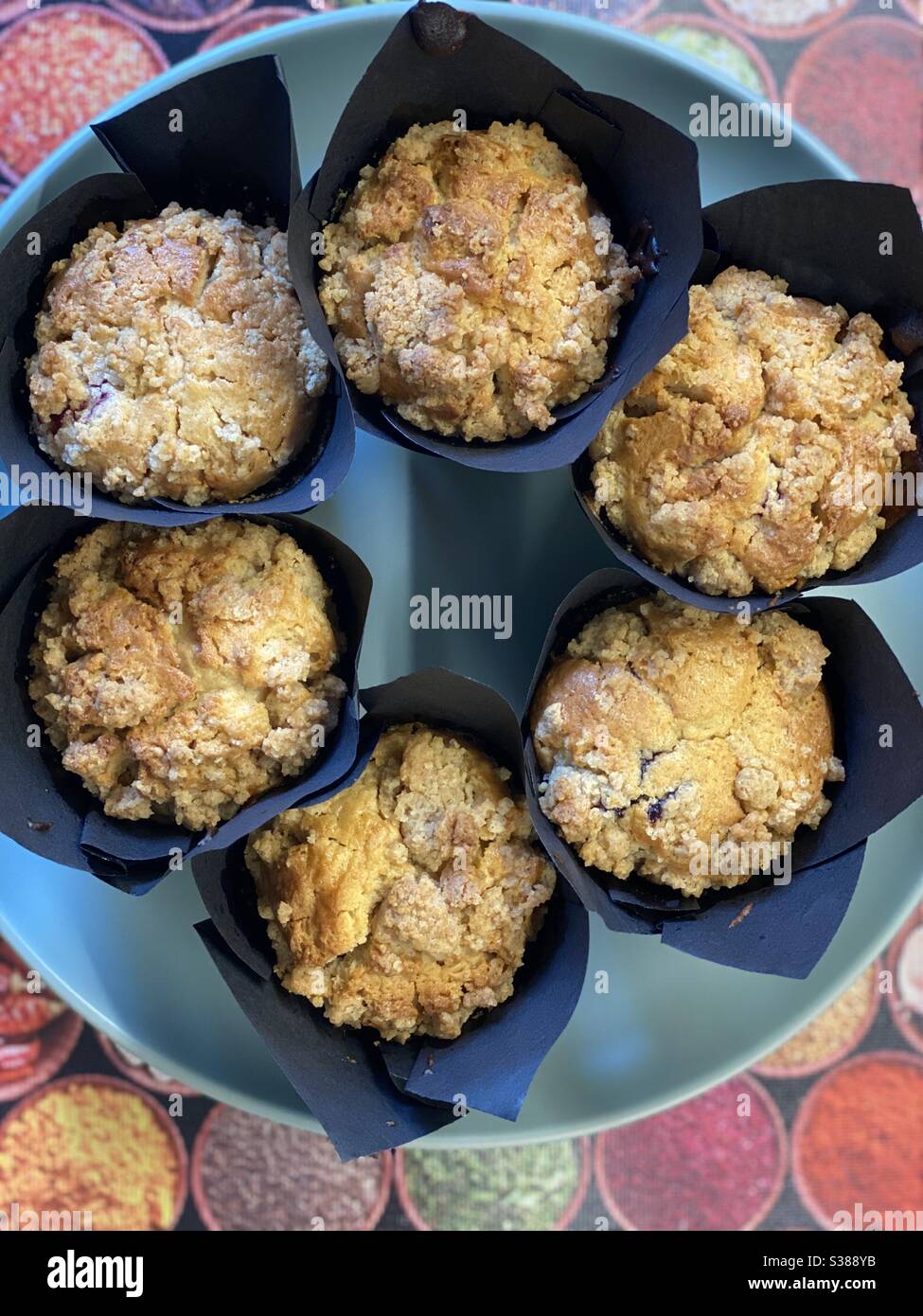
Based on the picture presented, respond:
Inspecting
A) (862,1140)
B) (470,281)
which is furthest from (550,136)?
(862,1140)

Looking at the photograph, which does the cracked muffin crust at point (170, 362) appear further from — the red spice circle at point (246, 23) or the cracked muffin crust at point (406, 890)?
the red spice circle at point (246, 23)

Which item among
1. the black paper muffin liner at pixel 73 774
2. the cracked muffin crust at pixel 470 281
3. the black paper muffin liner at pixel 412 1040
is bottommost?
the black paper muffin liner at pixel 412 1040

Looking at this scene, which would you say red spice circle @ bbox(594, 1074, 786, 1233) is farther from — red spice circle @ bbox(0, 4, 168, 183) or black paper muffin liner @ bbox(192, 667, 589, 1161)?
red spice circle @ bbox(0, 4, 168, 183)

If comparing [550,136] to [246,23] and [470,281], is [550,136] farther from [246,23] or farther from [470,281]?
[246,23]

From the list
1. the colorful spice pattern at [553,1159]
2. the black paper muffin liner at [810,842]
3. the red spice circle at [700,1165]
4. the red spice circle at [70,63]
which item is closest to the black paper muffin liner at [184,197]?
the black paper muffin liner at [810,842]

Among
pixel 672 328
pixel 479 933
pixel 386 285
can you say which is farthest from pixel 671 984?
pixel 386 285

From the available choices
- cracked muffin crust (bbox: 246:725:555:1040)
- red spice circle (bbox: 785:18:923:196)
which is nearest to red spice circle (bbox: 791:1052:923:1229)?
cracked muffin crust (bbox: 246:725:555:1040)
